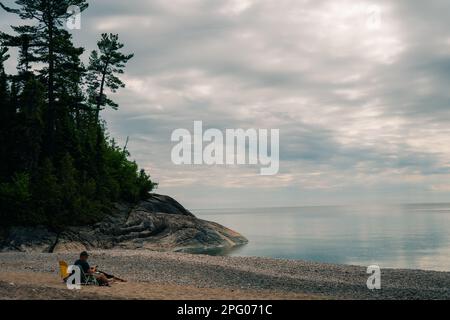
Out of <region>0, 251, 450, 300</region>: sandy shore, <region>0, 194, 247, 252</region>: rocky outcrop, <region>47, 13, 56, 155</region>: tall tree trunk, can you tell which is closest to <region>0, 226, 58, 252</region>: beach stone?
<region>0, 194, 247, 252</region>: rocky outcrop

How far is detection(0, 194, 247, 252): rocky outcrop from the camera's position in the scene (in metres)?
43.4

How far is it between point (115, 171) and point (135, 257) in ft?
95.1

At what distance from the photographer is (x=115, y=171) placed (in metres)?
58.8

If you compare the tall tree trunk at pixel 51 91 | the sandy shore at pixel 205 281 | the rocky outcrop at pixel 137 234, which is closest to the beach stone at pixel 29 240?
the rocky outcrop at pixel 137 234

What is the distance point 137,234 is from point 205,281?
2921 centimetres

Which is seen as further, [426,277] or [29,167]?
[29,167]

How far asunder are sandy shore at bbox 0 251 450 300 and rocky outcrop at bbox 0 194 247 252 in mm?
11112

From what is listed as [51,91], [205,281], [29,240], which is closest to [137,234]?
[29,240]

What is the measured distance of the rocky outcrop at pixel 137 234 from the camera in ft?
143

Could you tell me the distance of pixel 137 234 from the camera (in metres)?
51.6

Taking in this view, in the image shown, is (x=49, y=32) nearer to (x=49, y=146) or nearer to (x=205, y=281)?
(x=49, y=146)
